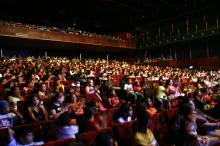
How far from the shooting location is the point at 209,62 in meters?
19.4

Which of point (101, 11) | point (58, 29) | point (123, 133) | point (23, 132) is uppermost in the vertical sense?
point (101, 11)

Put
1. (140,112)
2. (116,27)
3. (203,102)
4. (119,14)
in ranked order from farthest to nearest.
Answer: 1. (116,27)
2. (119,14)
3. (203,102)
4. (140,112)

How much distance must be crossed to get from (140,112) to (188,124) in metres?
0.57

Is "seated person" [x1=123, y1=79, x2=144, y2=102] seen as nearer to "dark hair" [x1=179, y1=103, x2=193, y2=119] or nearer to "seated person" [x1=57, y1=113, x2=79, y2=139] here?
"dark hair" [x1=179, y1=103, x2=193, y2=119]

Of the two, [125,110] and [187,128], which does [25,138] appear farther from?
[187,128]

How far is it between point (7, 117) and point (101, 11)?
17.7m

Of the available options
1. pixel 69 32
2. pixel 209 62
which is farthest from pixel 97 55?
pixel 209 62

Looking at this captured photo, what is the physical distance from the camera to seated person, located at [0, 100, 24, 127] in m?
4.17

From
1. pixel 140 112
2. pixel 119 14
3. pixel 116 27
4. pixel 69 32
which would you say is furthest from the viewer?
pixel 116 27

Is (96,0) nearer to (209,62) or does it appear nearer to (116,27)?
(116,27)

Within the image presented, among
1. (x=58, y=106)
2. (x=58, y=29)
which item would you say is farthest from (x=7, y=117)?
(x=58, y=29)

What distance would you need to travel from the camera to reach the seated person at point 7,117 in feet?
13.7

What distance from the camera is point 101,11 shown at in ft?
69.5

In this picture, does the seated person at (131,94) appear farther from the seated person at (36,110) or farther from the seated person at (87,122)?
the seated person at (87,122)
